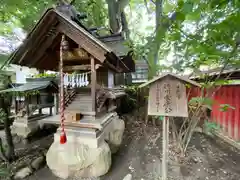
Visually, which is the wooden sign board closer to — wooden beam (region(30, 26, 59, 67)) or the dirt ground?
the dirt ground

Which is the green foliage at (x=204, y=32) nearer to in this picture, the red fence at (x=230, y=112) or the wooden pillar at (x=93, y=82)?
the wooden pillar at (x=93, y=82)

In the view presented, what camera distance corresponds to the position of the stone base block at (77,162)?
301 centimetres

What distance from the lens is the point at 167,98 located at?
2482 mm

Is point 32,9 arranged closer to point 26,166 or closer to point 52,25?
point 52,25

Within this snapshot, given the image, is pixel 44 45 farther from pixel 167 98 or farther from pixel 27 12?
pixel 27 12

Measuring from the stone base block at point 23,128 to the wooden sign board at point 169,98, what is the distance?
16.0 feet

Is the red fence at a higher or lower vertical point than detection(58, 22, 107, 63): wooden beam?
lower

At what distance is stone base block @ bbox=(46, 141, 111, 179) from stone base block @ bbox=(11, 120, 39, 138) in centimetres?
253

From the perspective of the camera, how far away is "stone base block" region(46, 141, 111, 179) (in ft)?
9.87

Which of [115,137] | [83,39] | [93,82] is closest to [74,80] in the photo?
[93,82]

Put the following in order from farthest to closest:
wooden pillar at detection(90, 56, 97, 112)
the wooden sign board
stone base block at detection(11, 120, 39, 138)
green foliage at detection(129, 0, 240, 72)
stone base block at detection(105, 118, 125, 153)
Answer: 1. stone base block at detection(11, 120, 39, 138)
2. stone base block at detection(105, 118, 125, 153)
3. wooden pillar at detection(90, 56, 97, 112)
4. the wooden sign board
5. green foliage at detection(129, 0, 240, 72)

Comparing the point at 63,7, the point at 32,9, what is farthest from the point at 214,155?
the point at 32,9

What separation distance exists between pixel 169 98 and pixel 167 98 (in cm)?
3

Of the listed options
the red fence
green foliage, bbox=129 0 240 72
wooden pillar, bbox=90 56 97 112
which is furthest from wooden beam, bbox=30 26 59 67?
the red fence
